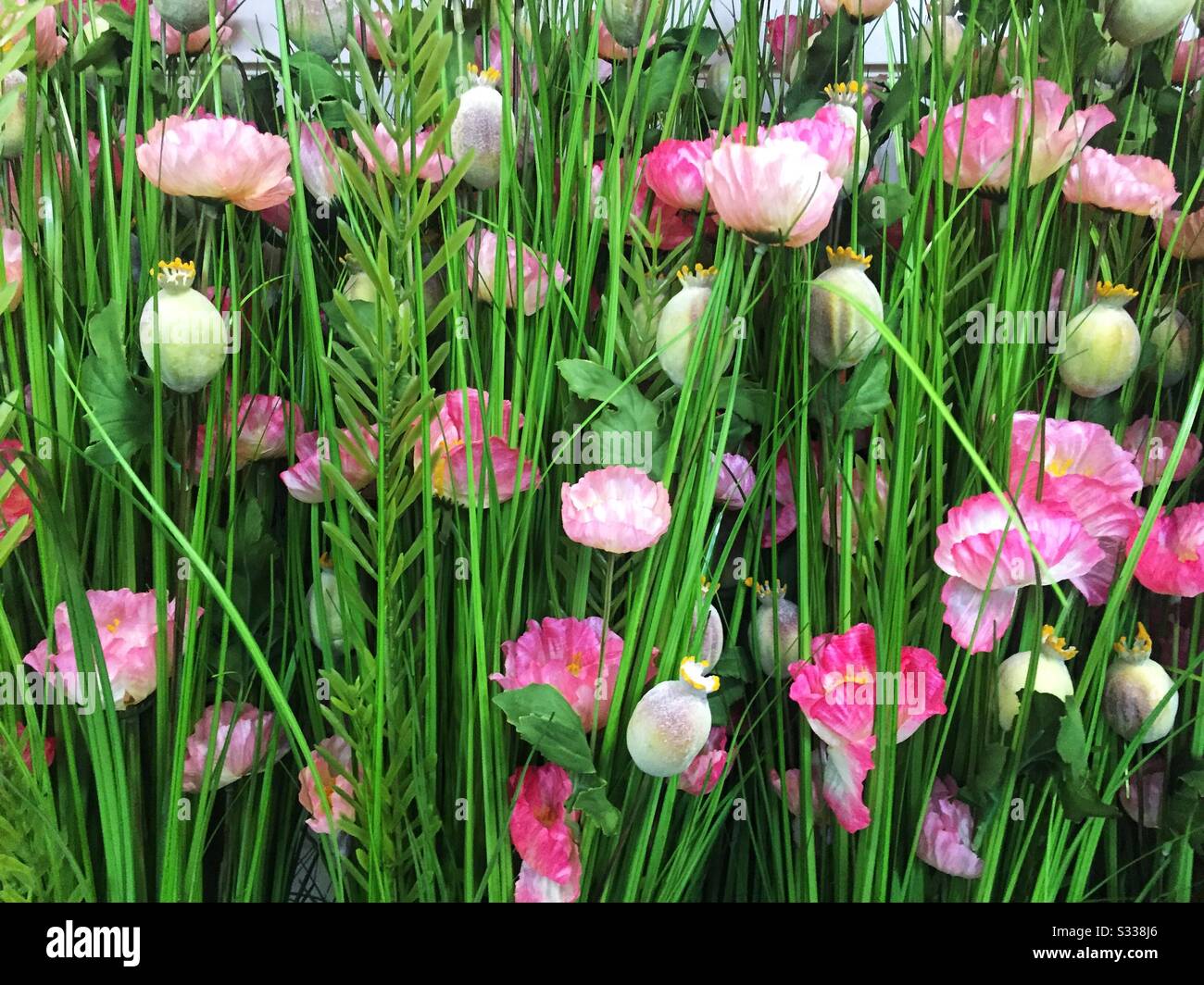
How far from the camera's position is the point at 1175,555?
41 cm

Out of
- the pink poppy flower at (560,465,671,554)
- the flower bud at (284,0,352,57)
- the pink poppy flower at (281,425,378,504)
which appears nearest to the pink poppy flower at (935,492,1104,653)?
the pink poppy flower at (560,465,671,554)

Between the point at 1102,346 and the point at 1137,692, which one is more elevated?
the point at 1102,346

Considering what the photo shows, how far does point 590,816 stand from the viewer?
380 millimetres

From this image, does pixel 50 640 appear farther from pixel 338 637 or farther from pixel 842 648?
pixel 842 648

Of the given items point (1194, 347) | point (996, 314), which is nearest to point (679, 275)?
point (996, 314)

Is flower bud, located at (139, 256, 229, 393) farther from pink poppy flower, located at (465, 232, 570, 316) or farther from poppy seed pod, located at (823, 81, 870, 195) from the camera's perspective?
poppy seed pod, located at (823, 81, 870, 195)

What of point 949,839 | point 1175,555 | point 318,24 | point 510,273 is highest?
point 318,24

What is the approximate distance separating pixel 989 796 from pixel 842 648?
0.09 meters

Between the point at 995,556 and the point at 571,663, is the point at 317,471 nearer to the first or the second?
the point at 571,663

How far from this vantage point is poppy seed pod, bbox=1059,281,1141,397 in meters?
0.40

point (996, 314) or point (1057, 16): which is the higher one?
point (1057, 16)

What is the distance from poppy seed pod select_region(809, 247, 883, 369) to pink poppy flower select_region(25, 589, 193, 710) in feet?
0.93

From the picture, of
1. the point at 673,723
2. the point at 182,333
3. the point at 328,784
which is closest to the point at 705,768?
the point at 673,723

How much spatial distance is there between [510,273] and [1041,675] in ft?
0.92
